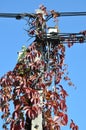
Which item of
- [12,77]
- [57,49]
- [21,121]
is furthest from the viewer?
[57,49]

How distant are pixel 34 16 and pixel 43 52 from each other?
0.73 meters

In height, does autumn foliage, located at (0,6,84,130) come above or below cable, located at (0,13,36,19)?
below

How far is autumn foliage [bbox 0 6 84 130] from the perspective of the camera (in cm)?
568

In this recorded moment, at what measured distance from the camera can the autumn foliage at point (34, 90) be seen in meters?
5.68

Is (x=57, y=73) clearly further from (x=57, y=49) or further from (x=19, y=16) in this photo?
(x=19, y=16)

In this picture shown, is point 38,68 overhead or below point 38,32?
below

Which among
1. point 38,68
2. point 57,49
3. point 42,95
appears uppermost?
point 57,49

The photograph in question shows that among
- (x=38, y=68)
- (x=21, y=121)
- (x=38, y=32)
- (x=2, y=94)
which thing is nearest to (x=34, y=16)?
(x=38, y=32)

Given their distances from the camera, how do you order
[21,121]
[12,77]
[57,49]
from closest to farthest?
[21,121]
[12,77]
[57,49]

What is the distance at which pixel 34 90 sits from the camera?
5758mm

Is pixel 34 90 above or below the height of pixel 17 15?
below

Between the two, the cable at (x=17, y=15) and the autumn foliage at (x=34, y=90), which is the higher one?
the cable at (x=17, y=15)

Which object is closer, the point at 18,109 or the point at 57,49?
the point at 18,109

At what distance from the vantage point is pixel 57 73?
6.41 metres
